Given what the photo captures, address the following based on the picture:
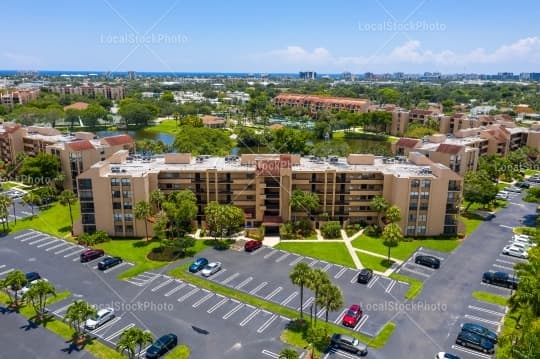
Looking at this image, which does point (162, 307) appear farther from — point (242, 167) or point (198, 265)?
point (242, 167)

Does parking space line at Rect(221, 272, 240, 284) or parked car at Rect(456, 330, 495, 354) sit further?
parking space line at Rect(221, 272, 240, 284)

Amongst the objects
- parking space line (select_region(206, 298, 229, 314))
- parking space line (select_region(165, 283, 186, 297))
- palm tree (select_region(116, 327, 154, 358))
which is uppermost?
palm tree (select_region(116, 327, 154, 358))

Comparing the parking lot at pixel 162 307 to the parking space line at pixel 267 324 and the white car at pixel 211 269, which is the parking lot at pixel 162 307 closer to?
the parking space line at pixel 267 324

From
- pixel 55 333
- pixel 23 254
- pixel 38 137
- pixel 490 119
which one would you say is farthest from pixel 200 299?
pixel 490 119

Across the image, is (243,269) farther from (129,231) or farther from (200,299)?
(129,231)

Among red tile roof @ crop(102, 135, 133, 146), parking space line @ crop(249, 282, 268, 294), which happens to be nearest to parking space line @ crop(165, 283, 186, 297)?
parking space line @ crop(249, 282, 268, 294)

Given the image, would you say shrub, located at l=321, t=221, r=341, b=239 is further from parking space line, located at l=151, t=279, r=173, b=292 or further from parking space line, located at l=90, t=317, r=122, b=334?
parking space line, located at l=90, t=317, r=122, b=334

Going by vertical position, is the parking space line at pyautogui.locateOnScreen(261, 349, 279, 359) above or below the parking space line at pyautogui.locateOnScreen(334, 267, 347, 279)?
below

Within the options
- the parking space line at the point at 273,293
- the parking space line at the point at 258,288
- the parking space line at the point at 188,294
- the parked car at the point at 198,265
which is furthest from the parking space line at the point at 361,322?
the parked car at the point at 198,265
